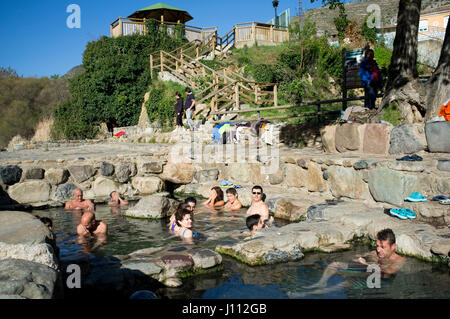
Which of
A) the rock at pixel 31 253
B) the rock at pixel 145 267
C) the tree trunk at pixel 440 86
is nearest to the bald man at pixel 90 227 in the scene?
the rock at pixel 145 267

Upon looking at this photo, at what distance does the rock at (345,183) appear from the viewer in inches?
256

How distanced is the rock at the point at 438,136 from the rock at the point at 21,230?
5700mm

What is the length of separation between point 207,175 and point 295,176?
9.02ft

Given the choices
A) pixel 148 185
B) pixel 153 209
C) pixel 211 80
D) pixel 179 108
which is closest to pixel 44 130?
pixel 211 80

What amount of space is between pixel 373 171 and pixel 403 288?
2673 millimetres

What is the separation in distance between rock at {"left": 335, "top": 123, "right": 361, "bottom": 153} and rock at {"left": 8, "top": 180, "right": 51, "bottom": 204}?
21.8 feet

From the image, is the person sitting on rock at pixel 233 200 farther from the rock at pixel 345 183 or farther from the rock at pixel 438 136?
the rock at pixel 438 136

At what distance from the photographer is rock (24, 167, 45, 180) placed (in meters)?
8.83

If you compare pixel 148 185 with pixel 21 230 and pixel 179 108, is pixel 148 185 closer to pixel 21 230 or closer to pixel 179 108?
pixel 179 108

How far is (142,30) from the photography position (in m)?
24.7

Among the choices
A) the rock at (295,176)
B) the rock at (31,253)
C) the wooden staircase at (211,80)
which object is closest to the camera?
the rock at (31,253)

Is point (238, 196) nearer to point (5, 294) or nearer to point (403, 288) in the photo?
point (403, 288)

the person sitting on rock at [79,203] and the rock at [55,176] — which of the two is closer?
the person sitting on rock at [79,203]
